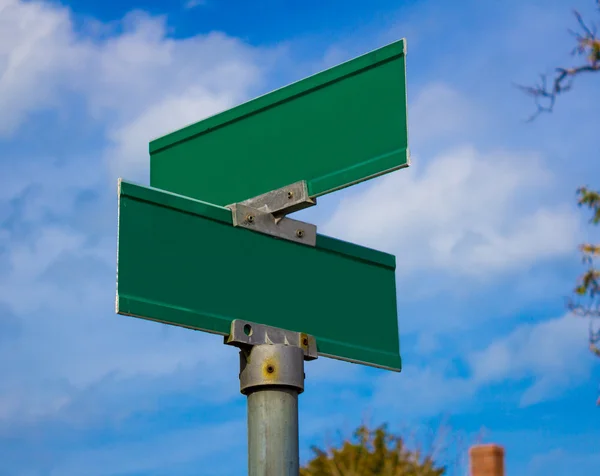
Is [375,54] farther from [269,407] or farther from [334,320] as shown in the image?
[269,407]

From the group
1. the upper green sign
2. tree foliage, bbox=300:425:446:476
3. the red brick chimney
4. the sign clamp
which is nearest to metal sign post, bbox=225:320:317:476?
the sign clamp

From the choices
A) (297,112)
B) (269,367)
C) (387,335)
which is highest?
(297,112)

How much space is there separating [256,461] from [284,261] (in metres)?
0.83

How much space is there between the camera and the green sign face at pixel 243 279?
340 cm

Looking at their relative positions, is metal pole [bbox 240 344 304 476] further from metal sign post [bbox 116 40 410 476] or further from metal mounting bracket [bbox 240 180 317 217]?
metal mounting bracket [bbox 240 180 317 217]

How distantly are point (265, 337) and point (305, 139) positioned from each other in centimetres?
76

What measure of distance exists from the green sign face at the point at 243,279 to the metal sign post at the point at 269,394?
99mm

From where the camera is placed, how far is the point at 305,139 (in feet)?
12.6

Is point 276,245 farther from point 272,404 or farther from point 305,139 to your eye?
point 272,404

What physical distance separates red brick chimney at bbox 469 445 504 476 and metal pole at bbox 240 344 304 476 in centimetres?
203

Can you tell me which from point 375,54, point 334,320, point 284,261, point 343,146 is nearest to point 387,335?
point 334,320

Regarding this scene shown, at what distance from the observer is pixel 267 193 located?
3820mm

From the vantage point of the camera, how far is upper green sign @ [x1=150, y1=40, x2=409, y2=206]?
11.7 feet

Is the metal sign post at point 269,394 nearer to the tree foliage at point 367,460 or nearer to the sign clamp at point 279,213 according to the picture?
the sign clamp at point 279,213
